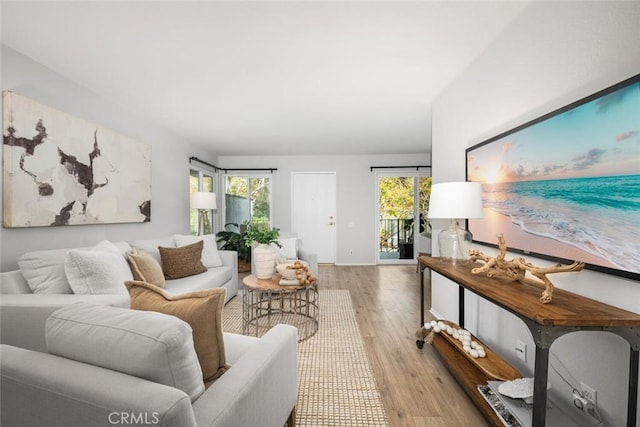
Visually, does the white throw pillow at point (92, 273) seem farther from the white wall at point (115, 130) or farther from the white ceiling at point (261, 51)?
the white ceiling at point (261, 51)

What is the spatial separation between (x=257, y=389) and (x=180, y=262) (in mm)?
2421

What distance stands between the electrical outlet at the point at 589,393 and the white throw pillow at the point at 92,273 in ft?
9.17

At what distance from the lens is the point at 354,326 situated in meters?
2.91

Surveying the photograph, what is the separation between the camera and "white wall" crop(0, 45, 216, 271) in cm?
217

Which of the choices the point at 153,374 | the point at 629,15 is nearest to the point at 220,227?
the point at 153,374

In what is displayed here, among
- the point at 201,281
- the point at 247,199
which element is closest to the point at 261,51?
the point at 201,281

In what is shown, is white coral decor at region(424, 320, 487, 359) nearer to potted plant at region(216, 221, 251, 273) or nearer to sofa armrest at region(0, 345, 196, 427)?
sofa armrest at region(0, 345, 196, 427)

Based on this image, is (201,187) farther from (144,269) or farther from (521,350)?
(521,350)

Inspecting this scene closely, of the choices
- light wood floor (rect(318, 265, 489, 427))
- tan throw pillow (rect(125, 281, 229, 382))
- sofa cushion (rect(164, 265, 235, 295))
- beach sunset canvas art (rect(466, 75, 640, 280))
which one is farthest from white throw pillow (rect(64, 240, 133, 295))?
beach sunset canvas art (rect(466, 75, 640, 280))

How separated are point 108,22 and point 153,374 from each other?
7.18 feet

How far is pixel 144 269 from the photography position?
2.50 metres

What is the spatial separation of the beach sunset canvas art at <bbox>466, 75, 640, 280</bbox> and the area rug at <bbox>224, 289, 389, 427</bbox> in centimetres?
135

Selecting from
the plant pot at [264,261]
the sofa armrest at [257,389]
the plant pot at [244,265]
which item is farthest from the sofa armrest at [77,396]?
the plant pot at [244,265]

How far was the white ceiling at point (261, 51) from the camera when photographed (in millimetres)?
1737
